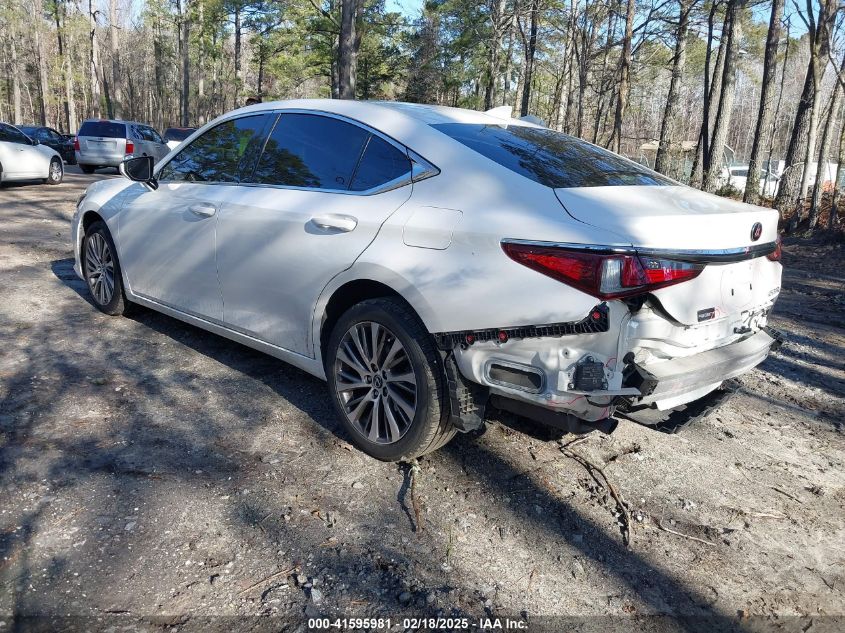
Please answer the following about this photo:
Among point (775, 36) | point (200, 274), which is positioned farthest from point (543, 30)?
point (200, 274)

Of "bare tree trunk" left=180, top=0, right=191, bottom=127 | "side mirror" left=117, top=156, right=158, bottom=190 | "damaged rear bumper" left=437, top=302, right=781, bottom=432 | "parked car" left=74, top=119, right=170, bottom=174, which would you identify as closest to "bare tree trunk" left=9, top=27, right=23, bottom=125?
"bare tree trunk" left=180, top=0, right=191, bottom=127

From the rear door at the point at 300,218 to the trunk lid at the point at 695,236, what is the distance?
96cm

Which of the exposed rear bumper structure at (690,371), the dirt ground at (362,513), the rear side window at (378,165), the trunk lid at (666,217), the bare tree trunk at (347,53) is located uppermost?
the bare tree trunk at (347,53)

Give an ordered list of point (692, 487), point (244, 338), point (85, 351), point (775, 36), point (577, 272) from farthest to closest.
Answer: point (775, 36) → point (85, 351) → point (244, 338) → point (692, 487) → point (577, 272)

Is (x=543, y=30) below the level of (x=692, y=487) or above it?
above

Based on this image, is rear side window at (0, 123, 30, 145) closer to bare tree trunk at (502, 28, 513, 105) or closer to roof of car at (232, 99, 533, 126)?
roof of car at (232, 99, 533, 126)

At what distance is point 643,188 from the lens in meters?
3.21

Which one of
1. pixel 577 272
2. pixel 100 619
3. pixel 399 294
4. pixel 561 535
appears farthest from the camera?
pixel 399 294

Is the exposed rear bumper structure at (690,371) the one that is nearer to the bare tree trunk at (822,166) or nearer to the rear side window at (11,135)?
the bare tree trunk at (822,166)

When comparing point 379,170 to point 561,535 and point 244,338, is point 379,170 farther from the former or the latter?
point 561,535

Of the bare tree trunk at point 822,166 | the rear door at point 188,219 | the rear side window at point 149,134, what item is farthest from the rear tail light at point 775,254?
the rear side window at point 149,134

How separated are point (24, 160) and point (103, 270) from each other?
12.2 metres

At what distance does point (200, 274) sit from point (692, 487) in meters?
3.20

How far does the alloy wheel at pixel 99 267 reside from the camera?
5.27 meters
